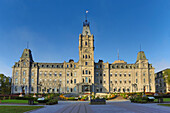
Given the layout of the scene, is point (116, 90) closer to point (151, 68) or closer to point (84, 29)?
point (151, 68)

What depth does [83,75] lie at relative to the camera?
80.3m

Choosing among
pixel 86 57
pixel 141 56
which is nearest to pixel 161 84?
pixel 141 56

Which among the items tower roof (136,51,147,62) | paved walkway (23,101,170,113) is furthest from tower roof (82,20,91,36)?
paved walkway (23,101,170,113)

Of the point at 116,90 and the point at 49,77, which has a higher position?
the point at 49,77

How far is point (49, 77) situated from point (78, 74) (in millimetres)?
13797

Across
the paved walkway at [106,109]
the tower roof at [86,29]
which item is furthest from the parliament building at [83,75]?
the paved walkway at [106,109]

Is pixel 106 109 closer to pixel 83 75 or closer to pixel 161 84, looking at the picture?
pixel 83 75

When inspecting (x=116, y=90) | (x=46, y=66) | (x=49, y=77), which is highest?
(x=46, y=66)

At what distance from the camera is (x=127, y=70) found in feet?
287

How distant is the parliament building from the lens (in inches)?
3184

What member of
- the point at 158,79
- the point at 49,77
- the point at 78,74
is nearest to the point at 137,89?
the point at 158,79

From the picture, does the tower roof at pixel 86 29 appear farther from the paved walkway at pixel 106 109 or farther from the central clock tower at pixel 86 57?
the paved walkway at pixel 106 109

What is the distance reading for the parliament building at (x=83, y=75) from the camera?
80.9 metres

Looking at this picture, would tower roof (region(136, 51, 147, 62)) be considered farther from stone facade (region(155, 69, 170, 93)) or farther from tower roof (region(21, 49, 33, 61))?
tower roof (region(21, 49, 33, 61))
